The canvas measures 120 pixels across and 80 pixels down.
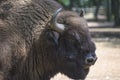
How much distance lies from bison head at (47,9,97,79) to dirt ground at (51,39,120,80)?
3299mm

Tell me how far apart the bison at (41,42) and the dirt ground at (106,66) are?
328 cm

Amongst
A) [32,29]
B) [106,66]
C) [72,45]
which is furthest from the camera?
[106,66]

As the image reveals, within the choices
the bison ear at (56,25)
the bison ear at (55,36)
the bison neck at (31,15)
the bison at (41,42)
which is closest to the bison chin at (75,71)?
the bison at (41,42)

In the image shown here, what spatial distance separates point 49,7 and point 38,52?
76cm

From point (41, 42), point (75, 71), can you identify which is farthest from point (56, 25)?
point (75, 71)

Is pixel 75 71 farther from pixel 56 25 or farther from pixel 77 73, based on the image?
pixel 56 25

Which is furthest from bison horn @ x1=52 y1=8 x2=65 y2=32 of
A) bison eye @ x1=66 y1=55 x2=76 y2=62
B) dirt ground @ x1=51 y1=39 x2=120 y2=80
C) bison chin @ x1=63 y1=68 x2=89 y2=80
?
dirt ground @ x1=51 y1=39 x2=120 y2=80

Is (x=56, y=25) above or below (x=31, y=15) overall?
below

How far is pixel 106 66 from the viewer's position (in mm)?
14109

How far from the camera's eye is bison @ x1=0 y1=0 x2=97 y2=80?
610 centimetres

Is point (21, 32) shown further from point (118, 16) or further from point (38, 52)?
point (118, 16)

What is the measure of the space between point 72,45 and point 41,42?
49 centimetres

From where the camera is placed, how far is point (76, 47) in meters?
6.18

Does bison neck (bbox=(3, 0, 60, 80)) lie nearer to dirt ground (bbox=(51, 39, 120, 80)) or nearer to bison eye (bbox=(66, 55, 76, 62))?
bison eye (bbox=(66, 55, 76, 62))
